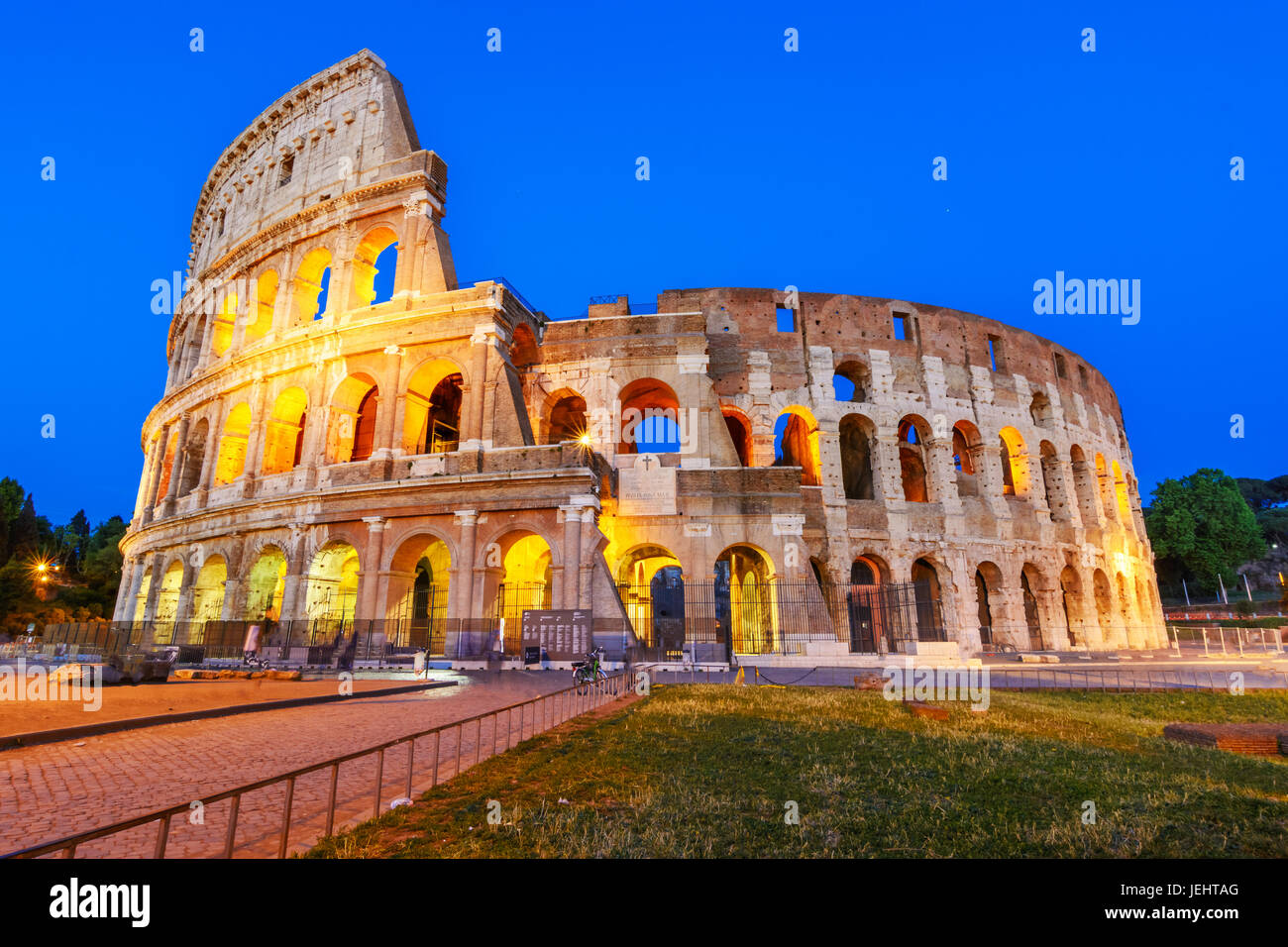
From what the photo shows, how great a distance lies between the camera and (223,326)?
31594mm

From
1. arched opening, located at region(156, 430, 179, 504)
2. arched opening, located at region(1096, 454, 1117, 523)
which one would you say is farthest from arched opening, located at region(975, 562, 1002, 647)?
arched opening, located at region(156, 430, 179, 504)

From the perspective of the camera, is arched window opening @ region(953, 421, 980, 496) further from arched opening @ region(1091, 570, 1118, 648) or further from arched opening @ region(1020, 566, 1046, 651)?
arched opening @ region(1091, 570, 1118, 648)

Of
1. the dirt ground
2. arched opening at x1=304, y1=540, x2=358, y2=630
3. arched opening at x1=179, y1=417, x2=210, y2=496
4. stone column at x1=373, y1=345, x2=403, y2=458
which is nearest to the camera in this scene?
the dirt ground

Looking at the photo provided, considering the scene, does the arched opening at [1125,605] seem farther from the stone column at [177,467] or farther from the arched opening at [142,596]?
the arched opening at [142,596]

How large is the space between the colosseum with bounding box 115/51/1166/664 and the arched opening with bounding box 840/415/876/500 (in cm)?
17

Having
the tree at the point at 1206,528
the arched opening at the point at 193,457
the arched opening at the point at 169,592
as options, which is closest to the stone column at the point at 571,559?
the arched opening at the point at 169,592

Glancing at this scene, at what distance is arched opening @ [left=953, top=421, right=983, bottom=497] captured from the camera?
29594 millimetres

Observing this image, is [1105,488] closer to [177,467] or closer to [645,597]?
[645,597]

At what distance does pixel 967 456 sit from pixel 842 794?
3086 centimetres

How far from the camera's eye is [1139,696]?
563 inches
